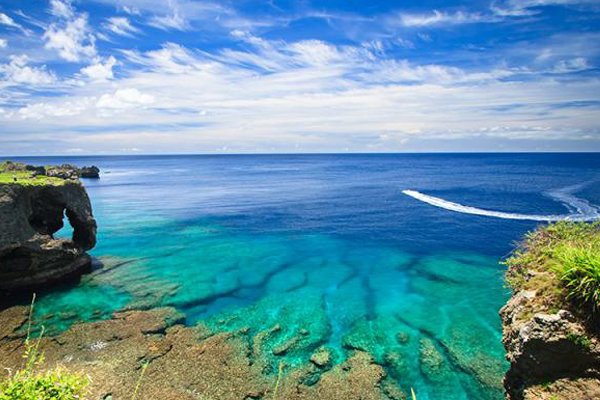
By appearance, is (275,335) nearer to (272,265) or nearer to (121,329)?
(121,329)

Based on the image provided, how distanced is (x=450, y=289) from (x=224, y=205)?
4358cm

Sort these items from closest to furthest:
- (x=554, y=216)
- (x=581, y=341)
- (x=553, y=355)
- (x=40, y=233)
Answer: (x=581, y=341) < (x=553, y=355) < (x=40, y=233) < (x=554, y=216)

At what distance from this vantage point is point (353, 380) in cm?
1495

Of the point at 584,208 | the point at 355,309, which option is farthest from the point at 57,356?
the point at 584,208

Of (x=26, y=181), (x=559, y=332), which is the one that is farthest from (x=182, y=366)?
(x=26, y=181)

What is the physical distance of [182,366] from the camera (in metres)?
15.4

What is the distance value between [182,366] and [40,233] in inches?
679

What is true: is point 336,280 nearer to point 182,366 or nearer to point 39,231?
point 182,366

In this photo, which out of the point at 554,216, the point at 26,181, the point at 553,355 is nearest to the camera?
the point at 553,355

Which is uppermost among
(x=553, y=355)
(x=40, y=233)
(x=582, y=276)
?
(x=582, y=276)

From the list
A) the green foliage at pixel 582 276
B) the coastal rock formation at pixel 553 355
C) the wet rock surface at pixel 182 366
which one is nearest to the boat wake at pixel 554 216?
the wet rock surface at pixel 182 366

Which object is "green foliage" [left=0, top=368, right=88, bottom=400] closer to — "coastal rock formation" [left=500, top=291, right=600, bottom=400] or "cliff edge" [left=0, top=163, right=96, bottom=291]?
"coastal rock formation" [left=500, top=291, right=600, bottom=400]

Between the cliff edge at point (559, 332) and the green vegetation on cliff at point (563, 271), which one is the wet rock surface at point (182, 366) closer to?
the cliff edge at point (559, 332)

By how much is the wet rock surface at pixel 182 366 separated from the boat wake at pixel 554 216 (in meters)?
35.4
